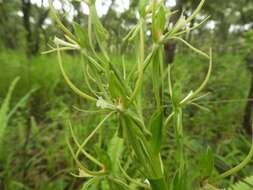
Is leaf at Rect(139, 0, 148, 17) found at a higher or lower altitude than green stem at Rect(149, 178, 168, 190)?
higher

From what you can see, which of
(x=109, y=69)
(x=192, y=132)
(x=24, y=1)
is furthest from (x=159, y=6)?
(x=24, y=1)

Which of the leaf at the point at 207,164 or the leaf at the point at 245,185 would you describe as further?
the leaf at the point at 245,185

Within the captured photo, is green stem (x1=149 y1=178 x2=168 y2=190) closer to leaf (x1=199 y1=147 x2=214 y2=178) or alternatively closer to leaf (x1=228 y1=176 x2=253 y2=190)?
leaf (x1=199 y1=147 x2=214 y2=178)

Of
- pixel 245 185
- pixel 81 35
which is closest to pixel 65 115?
pixel 245 185

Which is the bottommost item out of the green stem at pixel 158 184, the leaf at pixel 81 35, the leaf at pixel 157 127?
the green stem at pixel 158 184

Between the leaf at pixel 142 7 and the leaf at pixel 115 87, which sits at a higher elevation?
the leaf at pixel 142 7

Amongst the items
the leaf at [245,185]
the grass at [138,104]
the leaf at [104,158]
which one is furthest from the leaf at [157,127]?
the leaf at [245,185]

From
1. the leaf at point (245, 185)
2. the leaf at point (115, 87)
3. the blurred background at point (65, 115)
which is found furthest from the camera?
the blurred background at point (65, 115)

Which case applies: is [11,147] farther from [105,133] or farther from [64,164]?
[105,133]

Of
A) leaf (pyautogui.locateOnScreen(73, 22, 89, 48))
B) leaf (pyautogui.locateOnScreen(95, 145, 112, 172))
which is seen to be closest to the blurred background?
leaf (pyautogui.locateOnScreen(73, 22, 89, 48))

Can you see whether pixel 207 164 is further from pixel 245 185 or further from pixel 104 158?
pixel 245 185

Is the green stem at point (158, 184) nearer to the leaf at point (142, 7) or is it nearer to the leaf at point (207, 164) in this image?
the leaf at point (207, 164)
